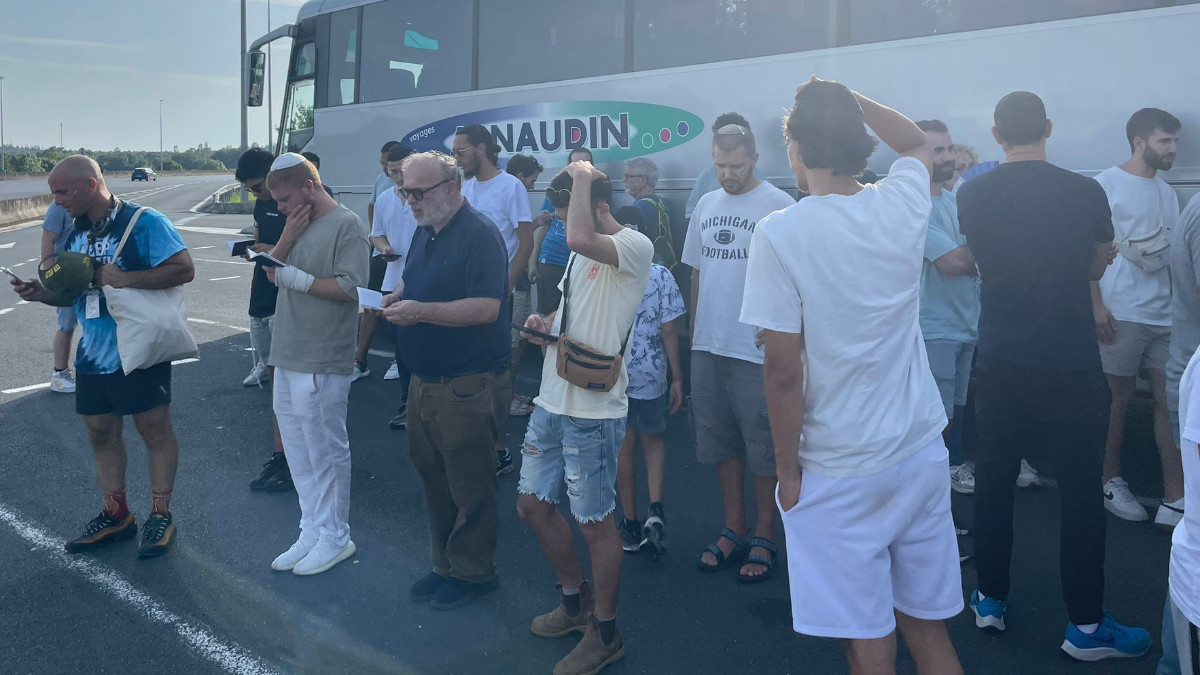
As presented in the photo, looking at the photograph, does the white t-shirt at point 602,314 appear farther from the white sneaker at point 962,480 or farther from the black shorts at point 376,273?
the black shorts at point 376,273

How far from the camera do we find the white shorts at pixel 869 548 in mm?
2219

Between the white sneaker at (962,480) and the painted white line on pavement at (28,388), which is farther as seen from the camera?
the painted white line on pavement at (28,388)

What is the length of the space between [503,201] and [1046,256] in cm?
364

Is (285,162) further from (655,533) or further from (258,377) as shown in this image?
(258,377)

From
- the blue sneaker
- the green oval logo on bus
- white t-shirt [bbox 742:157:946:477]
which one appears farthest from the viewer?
the green oval logo on bus

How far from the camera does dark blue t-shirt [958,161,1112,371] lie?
3.19 m

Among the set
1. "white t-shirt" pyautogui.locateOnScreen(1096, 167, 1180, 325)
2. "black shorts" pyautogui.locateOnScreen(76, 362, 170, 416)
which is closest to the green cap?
"black shorts" pyautogui.locateOnScreen(76, 362, 170, 416)

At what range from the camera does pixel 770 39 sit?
21.6 feet

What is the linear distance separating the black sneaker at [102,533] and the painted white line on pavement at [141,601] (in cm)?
6

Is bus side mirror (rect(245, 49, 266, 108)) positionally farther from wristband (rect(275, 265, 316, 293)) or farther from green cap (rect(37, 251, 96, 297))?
wristband (rect(275, 265, 316, 293))

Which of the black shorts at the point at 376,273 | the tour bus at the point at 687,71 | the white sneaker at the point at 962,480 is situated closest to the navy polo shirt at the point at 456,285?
the white sneaker at the point at 962,480

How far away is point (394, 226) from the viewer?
6.33 m

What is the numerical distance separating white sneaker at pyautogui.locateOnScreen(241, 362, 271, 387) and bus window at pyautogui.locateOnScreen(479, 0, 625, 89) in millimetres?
3332

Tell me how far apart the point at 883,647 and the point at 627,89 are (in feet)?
19.5
